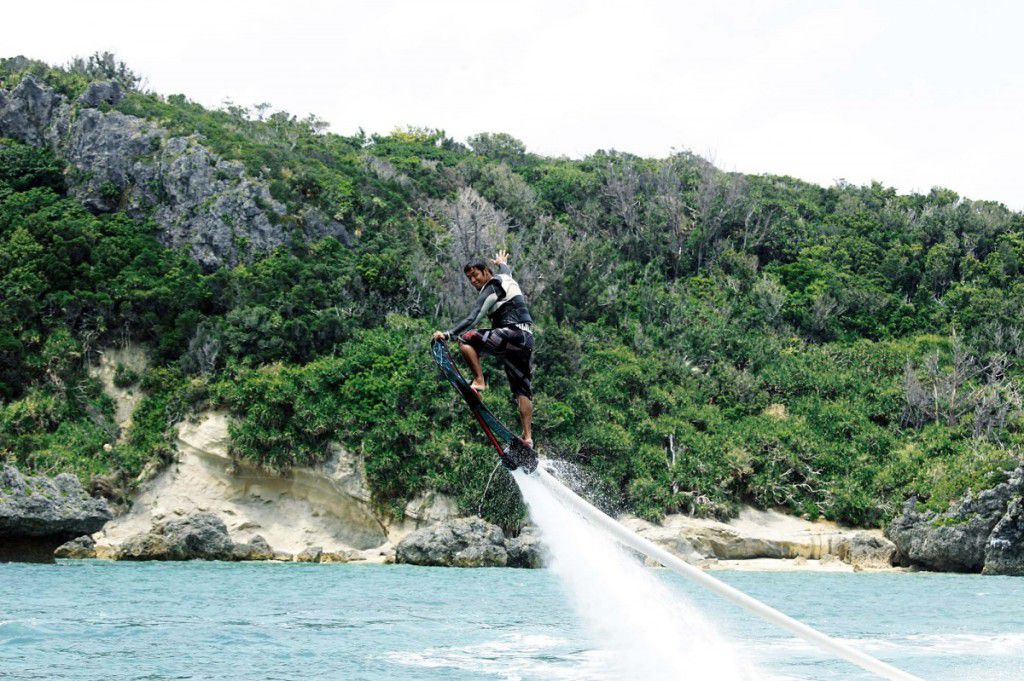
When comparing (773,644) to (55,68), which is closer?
(773,644)

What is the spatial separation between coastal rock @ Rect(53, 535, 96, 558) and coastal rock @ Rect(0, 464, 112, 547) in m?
3.85

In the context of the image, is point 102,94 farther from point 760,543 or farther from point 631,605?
point 631,605

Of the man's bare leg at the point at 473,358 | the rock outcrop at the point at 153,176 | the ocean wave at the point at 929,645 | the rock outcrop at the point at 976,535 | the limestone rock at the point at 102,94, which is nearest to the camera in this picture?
the man's bare leg at the point at 473,358

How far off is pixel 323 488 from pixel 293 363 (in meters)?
5.72

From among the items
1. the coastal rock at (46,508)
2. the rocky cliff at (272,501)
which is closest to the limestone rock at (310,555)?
the rocky cliff at (272,501)

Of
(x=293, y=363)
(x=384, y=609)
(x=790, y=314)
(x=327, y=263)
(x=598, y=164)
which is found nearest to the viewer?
(x=384, y=609)

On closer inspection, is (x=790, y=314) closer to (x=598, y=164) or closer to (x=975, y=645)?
(x=598, y=164)

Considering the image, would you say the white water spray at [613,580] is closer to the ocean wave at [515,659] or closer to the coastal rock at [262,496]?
the ocean wave at [515,659]

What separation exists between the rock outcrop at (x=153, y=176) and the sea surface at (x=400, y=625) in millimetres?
20584

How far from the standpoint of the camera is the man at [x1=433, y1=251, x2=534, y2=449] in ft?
37.5

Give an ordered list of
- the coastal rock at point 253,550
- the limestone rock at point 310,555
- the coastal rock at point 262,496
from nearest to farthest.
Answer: the coastal rock at point 253,550 → the limestone rock at point 310,555 → the coastal rock at point 262,496

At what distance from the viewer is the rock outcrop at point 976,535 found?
33.3m

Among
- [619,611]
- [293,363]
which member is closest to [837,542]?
[293,363]

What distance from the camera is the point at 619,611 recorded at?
14.3m
